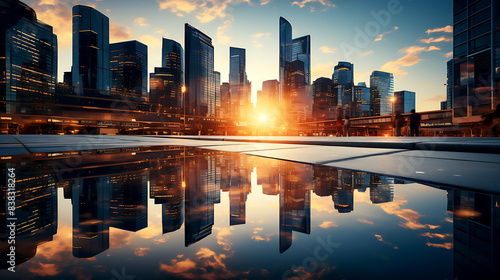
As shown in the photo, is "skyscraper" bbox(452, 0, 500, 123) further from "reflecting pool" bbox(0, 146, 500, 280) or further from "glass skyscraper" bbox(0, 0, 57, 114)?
"glass skyscraper" bbox(0, 0, 57, 114)

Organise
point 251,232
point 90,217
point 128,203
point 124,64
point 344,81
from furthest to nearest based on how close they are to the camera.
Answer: point 124,64 < point 344,81 < point 128,203 < point 90,217 < point 251,232

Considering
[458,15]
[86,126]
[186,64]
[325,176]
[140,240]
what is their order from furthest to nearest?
[186,64] < [86,126] < [458,15] < [325,176] < [140,240]

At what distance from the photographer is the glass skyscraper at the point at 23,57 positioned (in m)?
101

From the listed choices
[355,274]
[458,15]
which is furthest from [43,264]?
[458,15]

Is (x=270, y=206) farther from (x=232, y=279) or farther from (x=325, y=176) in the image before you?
(x=325, y=176)

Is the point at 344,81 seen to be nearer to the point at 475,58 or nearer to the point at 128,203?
the point at 475,58

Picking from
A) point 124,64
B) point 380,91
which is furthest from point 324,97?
point 124,64

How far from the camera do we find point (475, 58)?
54.7 meters

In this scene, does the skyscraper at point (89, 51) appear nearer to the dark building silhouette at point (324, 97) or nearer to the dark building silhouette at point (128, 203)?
the dark building silhouette at point (324, 97)

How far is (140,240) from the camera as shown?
1109mm

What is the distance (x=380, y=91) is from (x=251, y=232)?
214 m

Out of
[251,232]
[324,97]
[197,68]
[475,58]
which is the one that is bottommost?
[251,232]

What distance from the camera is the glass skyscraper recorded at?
101000mm

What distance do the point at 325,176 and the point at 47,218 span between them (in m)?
2.62
